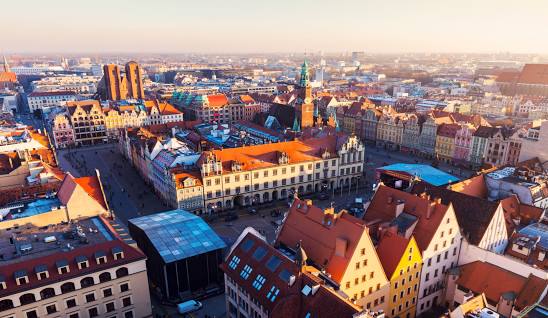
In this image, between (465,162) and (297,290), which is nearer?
(297,290)

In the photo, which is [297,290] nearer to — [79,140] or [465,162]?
[465,162]

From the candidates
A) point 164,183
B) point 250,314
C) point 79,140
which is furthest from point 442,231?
point 79,140

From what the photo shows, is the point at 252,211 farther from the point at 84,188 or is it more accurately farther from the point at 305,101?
the point at 305,101

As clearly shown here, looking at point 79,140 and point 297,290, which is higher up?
point 297,290

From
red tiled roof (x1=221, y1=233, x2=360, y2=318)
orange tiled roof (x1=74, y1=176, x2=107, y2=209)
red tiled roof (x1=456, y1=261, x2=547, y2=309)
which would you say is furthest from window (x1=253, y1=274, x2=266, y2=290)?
orange tiled roof (x1=74, y1=176, x2=107, y2=209)

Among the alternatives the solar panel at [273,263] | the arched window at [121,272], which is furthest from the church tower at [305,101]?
the arched window at [121,272]

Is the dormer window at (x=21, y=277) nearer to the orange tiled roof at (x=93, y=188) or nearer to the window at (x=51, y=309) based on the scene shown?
the window at (x=51, y=309)

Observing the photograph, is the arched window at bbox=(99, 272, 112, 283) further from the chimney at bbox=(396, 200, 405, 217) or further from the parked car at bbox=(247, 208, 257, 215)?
the parked car at bbox=(247, 208, 257, 215)
